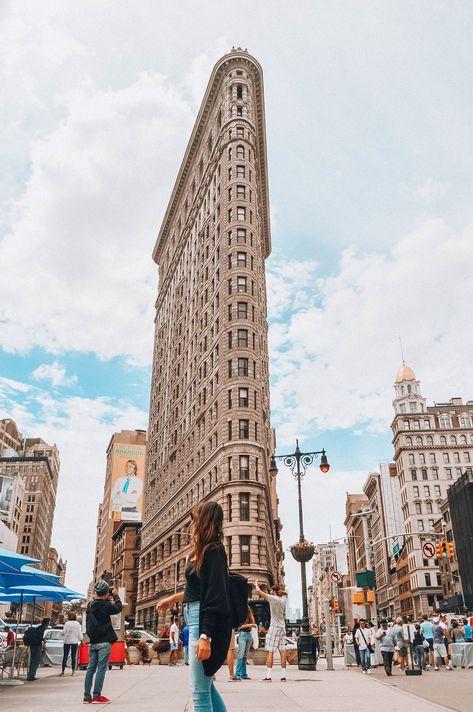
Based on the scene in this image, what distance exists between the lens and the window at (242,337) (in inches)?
2254

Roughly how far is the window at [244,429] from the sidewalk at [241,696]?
3810cm

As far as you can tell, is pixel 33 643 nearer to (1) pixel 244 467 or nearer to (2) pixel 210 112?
(1) pixel 244 467

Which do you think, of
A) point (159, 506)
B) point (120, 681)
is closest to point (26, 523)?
point (159, 506)

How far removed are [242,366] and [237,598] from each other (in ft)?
170

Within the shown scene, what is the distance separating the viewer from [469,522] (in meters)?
72.4

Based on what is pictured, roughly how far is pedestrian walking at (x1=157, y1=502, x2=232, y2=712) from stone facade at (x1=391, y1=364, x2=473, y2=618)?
324 ft

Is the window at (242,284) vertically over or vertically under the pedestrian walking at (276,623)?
over

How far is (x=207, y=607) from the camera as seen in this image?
14.0ft

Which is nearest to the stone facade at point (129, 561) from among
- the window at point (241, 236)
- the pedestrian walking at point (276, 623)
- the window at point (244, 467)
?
the window at point (244, 467)

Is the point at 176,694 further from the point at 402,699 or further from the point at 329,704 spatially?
the point at 402,699

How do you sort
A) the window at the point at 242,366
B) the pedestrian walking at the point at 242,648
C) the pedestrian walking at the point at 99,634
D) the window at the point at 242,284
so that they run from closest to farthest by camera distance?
the pedestrian walking at the point at 99,634, the pedestrian walking at the point at 242,648, the window at the point at 242,366, the window at the point at 242,284

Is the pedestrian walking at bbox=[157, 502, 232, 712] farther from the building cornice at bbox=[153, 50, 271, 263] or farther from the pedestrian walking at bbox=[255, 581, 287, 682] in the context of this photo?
the building cornice at bbox=[153, 50, 271, 263]

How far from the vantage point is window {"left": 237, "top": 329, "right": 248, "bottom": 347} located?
57.2 metres

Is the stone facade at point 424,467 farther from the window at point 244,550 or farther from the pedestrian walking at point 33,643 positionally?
the pedestrian walking at point 33,643
